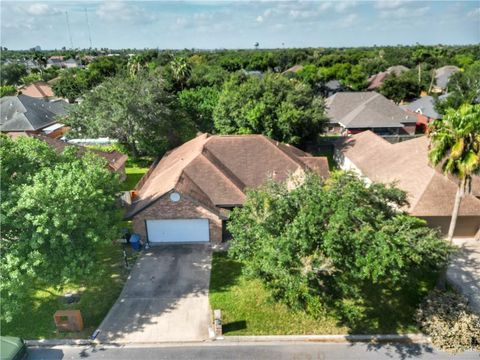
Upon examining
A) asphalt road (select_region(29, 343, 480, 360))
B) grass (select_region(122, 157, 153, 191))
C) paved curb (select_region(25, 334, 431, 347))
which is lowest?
asphalt road (select_region(29, 343, 480, 360))

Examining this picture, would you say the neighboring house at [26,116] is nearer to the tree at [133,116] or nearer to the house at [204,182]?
the tree at [133,116]

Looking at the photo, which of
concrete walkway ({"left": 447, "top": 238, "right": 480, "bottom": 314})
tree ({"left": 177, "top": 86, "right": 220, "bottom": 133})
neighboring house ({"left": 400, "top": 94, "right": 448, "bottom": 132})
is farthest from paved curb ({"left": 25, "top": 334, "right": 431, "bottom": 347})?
neighboring house ({"left": 400, "top": 94, "right": 448, "bottom": 132})

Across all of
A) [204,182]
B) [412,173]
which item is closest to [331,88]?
[412,173]

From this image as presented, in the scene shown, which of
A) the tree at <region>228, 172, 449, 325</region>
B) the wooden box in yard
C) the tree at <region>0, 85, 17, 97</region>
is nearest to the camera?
the tree at <region>228, 172, 449, 325</region>

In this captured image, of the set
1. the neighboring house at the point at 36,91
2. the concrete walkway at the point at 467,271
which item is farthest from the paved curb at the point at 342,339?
the neighboring house at the point at 36,91

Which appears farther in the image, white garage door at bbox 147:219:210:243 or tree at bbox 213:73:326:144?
tree at bbox 213:73:326:144

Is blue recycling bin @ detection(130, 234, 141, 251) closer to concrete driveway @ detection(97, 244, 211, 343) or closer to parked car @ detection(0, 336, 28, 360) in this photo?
concrete driveway @ detection(97, 244, 211, 343)

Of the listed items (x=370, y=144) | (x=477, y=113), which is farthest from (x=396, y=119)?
(x=477, y=113)
